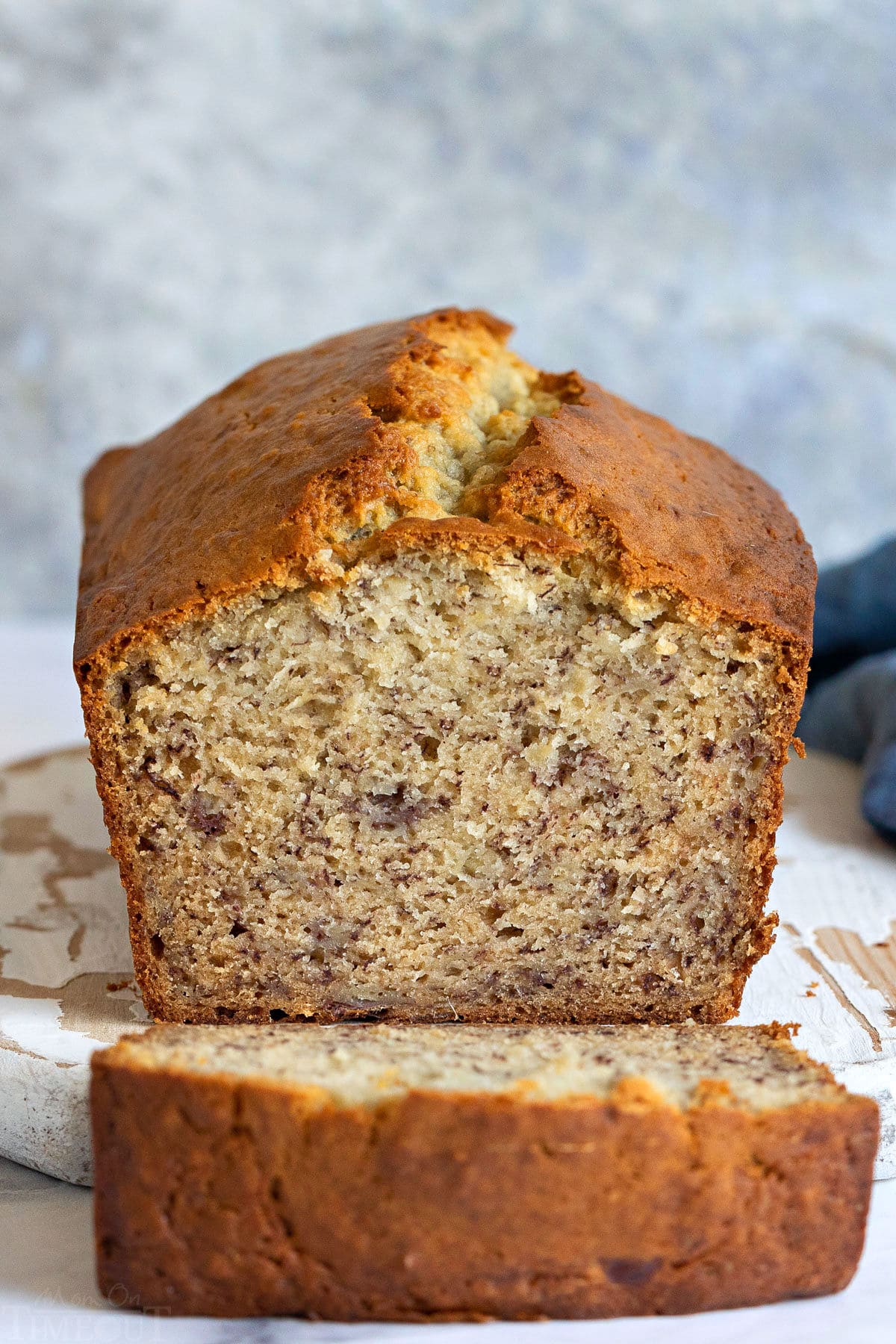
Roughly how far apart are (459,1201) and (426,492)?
1265 millimetres

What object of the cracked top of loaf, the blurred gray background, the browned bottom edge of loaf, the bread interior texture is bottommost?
the browned bottom edge of loaf

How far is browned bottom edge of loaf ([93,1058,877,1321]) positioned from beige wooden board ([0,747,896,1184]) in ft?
1.38

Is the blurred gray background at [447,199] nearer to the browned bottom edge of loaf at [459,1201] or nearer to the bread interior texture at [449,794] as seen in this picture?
the bread interior texture at [449,794]

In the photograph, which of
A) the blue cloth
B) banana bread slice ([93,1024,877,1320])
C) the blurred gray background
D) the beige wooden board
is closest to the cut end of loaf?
banana bread slice ([93,1024,877,1320])

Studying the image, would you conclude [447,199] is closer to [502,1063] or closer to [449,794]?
[449,794]

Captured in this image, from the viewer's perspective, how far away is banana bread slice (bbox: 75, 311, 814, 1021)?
2750 mm

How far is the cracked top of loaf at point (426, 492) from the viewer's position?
273 cm

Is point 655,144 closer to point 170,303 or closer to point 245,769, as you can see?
point 170,303

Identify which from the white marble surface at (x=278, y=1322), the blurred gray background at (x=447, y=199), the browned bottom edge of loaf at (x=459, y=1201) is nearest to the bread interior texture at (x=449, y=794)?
the white marble surface at (x=278, y=1322)

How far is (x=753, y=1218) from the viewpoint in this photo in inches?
88.7

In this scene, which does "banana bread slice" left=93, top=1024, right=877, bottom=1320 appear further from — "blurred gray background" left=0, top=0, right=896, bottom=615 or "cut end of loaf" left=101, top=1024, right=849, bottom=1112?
"blurred gray background" left=0, top=0, right=896, bottom=615

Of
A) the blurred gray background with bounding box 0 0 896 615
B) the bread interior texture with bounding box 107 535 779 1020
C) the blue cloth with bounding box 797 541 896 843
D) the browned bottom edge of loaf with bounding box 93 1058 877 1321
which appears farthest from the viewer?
the blurred gray background with bounding box 0 0 896 615

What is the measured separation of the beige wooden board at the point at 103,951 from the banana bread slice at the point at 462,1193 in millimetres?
423

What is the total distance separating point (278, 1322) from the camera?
7.51ft
